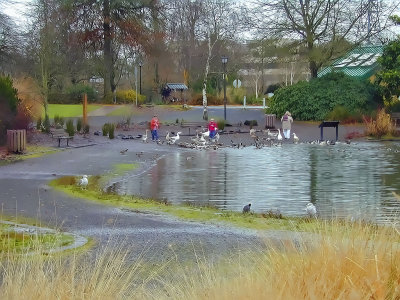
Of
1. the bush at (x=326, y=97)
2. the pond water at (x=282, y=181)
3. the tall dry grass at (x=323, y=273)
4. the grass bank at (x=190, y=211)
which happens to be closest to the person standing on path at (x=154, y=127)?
the pond water at (x=282, y=181)

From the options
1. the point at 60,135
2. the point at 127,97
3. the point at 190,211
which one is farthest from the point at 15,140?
the point at 127,97

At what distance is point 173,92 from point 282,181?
46.5 metres

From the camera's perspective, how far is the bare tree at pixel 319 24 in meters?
45.6

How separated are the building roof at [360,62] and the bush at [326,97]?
4.16 meters

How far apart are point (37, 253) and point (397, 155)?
21541 millimetres

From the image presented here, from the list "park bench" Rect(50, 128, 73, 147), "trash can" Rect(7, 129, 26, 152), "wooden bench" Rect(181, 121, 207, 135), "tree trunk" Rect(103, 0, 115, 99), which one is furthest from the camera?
"tree trunk" Rect(103, 0, 115, 99)

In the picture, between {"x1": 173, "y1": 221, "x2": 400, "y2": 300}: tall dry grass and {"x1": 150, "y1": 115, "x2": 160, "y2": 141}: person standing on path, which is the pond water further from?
{"x1": 150, "y1": 115, "x2": 160, "y2": 141}: person standing on path

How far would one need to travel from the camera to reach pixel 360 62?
49.8 meters

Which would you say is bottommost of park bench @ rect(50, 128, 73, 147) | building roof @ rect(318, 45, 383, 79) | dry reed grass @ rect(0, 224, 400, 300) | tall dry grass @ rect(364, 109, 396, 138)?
dry reed grass @ rect(0, 224, 400, 300)

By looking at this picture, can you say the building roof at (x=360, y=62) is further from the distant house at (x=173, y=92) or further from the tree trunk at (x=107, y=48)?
the tree trunk at (x=107, y=48)

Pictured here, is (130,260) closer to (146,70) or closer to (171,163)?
(171,163)

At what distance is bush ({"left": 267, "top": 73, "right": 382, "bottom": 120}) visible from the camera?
139ft

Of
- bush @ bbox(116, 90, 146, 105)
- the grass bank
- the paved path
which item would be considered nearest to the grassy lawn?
bush @ bbox(116, 90, 146, 105)

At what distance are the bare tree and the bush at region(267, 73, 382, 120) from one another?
7.58ft
